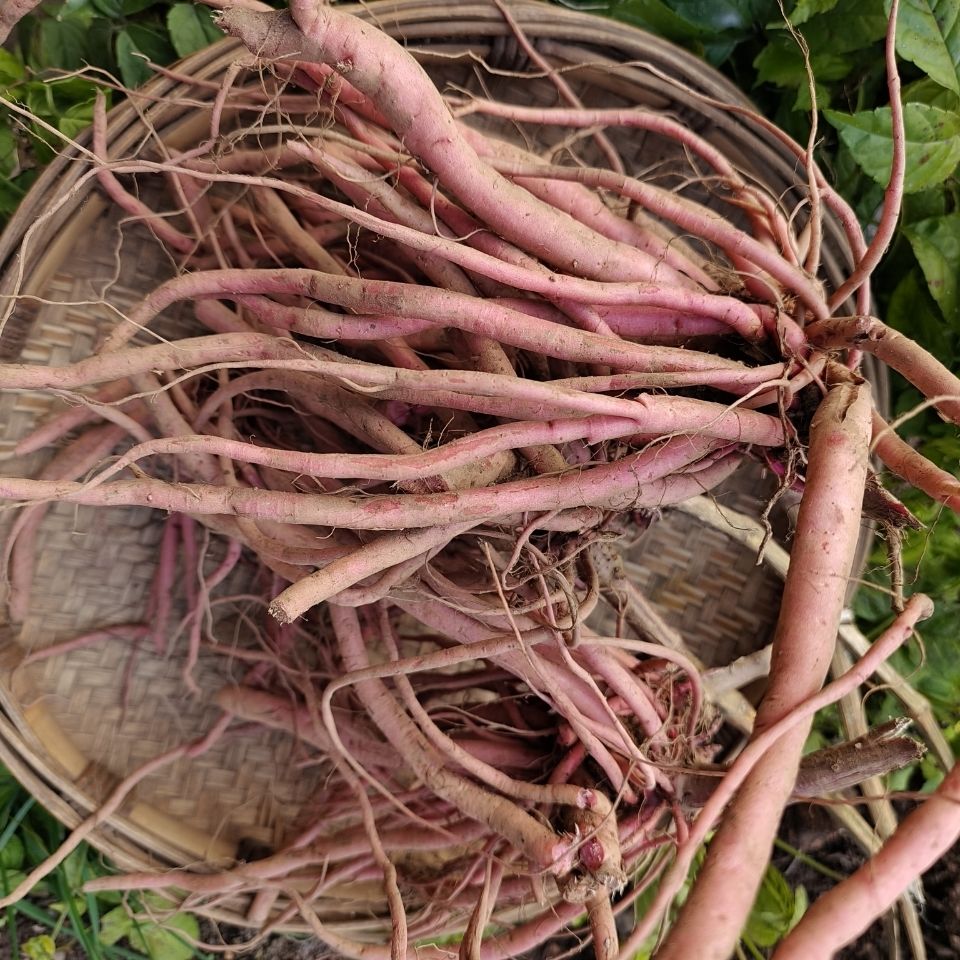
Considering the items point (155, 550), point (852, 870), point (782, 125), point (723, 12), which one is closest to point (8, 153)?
point (155, 550)

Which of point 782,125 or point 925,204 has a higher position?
point 782,125

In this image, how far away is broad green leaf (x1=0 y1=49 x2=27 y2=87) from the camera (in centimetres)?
96

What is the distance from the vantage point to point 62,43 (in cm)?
98

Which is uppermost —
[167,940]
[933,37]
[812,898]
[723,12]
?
[723,12]

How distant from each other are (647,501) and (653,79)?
588mm

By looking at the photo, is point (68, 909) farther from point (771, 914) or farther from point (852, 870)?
point (852, 870)

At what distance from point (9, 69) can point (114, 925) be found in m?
1.24

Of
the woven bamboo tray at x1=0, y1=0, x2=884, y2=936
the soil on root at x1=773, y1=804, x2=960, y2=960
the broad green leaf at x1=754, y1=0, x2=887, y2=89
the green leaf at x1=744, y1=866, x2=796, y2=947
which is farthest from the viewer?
the soil on root at x1=773, y1=804, x2=960, y2=960

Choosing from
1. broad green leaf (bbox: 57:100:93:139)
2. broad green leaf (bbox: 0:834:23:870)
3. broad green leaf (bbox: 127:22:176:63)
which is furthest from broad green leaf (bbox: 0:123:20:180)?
broad green leaf (bbox: 0:834:23:870)

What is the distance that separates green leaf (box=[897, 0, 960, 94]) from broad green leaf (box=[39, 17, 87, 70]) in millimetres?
1074

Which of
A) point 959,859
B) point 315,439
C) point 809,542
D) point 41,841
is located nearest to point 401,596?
point 315,439

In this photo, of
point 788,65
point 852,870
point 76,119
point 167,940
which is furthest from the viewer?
point 852,870

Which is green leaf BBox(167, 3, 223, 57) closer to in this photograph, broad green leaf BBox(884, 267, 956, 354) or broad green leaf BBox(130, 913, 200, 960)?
broad green leaf BBox(884, 267, 956, 354)

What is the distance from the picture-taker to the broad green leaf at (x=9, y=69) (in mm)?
963
